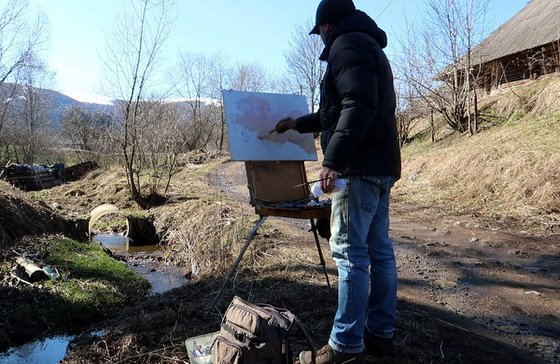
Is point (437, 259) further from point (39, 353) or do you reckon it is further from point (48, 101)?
point (48, 101)

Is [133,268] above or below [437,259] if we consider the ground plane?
below

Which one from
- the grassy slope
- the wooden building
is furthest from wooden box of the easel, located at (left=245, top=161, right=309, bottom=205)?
the wooden building

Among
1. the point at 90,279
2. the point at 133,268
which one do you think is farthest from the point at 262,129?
the point at 133,268

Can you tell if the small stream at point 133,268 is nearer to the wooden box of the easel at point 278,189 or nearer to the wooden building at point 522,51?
the wooden box of the easel at point 278,189

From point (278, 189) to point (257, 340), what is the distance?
1.65 meters

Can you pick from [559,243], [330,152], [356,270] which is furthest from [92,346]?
[559,243]

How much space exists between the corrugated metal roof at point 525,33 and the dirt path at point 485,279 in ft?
32.6

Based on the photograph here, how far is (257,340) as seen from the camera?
2.11 meters

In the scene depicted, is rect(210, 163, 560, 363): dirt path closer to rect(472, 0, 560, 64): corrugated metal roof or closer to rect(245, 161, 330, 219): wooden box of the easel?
rect(245, 161, 330, 219): wooden box of the easel

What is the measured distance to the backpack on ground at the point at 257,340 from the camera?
2.10 meters

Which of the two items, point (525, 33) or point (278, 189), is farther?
point (525, 33)

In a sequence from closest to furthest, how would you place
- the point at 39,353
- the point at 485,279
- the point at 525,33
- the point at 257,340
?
the point at 257,340
the point at 39,353
the point at 485,279
the point at 525,33

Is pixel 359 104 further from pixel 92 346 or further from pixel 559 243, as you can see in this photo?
pixel 559 243

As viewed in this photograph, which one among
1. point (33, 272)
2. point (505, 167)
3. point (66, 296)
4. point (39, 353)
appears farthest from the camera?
point (505, 167)
